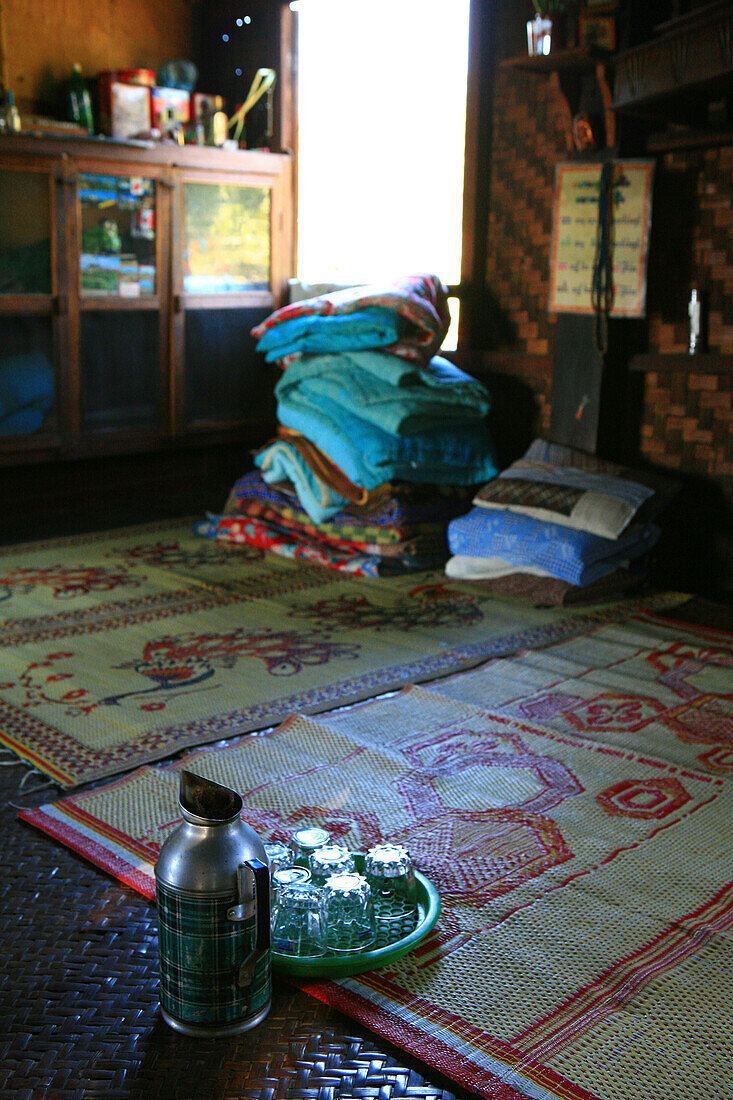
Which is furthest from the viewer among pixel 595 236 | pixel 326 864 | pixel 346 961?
pixel 595 236

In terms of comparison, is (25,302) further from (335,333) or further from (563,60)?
(563,60)

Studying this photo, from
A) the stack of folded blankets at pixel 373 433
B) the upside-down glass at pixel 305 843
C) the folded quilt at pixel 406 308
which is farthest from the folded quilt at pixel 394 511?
the upside-down glass at pixel 305 843

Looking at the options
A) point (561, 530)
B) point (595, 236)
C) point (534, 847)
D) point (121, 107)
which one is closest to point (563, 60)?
point (595, 236)

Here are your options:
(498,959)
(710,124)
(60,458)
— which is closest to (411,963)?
(498,959)

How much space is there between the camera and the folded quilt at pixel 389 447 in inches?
168

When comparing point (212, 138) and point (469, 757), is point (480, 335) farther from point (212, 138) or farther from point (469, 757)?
point (469, 757)

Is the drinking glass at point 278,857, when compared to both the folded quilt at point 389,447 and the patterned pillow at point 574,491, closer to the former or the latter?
the patterned pillow at point 574,491

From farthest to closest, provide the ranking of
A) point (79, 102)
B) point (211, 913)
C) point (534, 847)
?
point (79, 102) → point (534, 847) → point (211, 913)

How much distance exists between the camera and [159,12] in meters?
5.58

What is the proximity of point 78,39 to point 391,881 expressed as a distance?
4.69 m

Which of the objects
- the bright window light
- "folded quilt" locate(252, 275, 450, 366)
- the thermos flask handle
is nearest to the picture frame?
the bright window light

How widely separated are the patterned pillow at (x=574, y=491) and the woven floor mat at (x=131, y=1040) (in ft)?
7.71

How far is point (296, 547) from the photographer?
14.7 ft

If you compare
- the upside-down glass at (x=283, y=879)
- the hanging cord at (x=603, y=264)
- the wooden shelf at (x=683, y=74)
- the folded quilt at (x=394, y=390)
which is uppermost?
the wooden shelf at (x=683, y=74)
